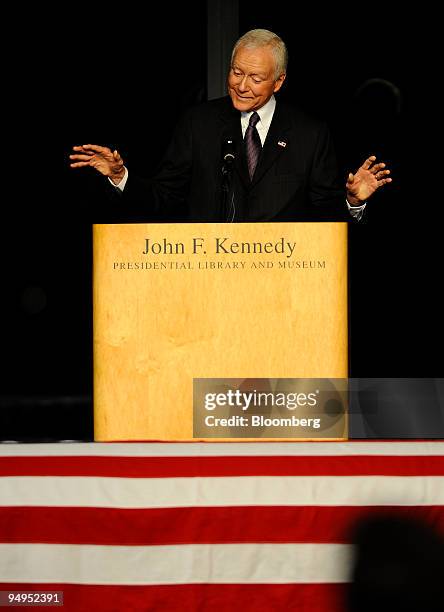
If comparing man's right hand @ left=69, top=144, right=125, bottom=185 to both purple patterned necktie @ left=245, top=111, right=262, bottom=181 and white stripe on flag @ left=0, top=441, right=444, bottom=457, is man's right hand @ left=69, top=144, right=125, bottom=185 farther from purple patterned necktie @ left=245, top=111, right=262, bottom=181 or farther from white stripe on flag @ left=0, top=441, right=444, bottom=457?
white stripe on flag @ left=0, top=441, right=444, bottom=457

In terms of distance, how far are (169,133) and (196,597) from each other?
516 cm

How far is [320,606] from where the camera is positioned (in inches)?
91.7

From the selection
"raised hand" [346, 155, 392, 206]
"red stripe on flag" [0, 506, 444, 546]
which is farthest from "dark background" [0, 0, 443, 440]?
"red stripe on flag" [0, 506, 444, 546]

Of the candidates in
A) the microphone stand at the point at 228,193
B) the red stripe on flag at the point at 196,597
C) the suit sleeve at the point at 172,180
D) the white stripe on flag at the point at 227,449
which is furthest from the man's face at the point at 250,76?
the red stripe on flag at the point at 196,597

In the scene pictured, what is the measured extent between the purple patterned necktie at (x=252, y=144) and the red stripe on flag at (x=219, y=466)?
85 cm

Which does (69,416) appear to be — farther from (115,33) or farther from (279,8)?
(279,8)

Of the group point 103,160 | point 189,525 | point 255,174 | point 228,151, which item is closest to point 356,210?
point 255,174

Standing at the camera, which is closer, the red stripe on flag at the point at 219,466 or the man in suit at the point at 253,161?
the red stripe on flag at the point at 219,466

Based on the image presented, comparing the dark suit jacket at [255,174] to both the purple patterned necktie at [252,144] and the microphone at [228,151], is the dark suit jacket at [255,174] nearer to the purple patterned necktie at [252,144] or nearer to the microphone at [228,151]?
the purple patterned necktie at [252,144]

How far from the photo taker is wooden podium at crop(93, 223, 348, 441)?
2486mm

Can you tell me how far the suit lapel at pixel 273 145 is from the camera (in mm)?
2883

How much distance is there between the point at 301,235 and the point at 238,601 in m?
0.85

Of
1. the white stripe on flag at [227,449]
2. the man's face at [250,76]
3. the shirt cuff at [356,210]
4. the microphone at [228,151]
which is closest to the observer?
the white stripe on flag at [227,449]

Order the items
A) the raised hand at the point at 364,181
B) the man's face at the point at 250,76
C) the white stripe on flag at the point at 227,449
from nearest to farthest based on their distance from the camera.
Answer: the white stripe on flag at the point at 227,449 → the raised hand at the point at 364,181 → the man's face at the point at 250,76
